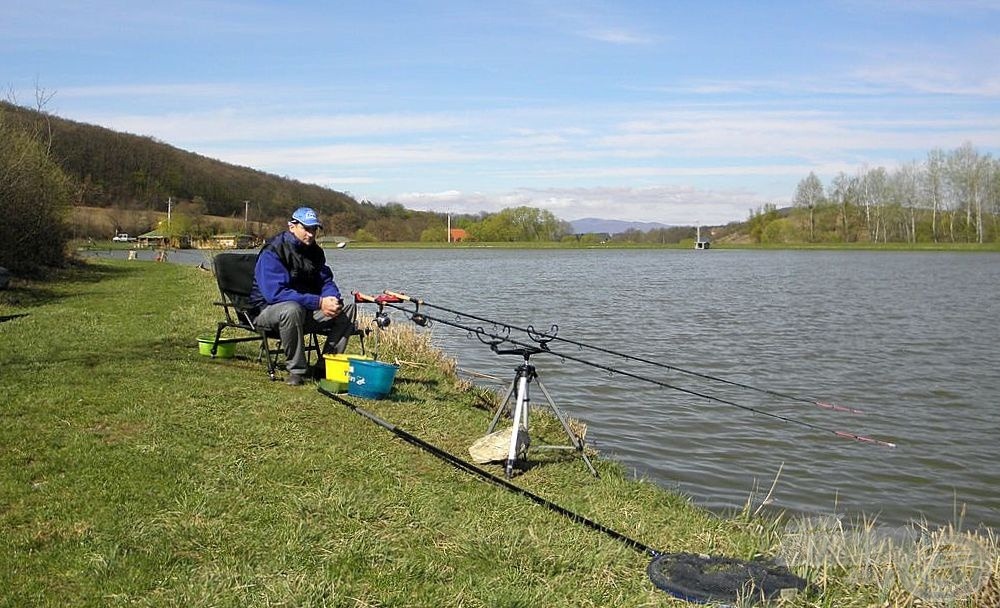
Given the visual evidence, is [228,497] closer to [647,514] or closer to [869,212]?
[647,514]

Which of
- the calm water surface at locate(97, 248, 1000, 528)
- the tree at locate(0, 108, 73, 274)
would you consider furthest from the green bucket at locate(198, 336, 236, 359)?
the tree at locate(0, 108, 73, 274)

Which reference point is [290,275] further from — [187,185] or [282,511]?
[187,185]

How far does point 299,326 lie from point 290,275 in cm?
61

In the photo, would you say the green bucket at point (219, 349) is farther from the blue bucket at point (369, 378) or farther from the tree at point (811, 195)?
the tree at point (811, 195)

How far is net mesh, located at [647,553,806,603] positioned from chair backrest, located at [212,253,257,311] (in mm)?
6266

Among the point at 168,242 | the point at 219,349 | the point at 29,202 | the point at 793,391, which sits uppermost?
the point at 168,242

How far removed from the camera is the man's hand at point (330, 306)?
27.3ft

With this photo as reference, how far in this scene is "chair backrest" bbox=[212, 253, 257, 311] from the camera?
32.2ft

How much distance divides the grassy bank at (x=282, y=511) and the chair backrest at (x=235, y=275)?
141cm

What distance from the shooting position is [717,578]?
4.75 m

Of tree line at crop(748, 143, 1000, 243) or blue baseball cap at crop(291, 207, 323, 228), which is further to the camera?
tree line at crop(748, 143, 1000, 243)

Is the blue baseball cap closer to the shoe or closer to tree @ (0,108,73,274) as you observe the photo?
the shoe

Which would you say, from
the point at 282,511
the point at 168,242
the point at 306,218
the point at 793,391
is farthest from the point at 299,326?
the point at 168,242

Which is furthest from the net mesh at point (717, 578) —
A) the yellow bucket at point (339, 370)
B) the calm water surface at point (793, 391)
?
the yellow bucket at point (339, 370)
